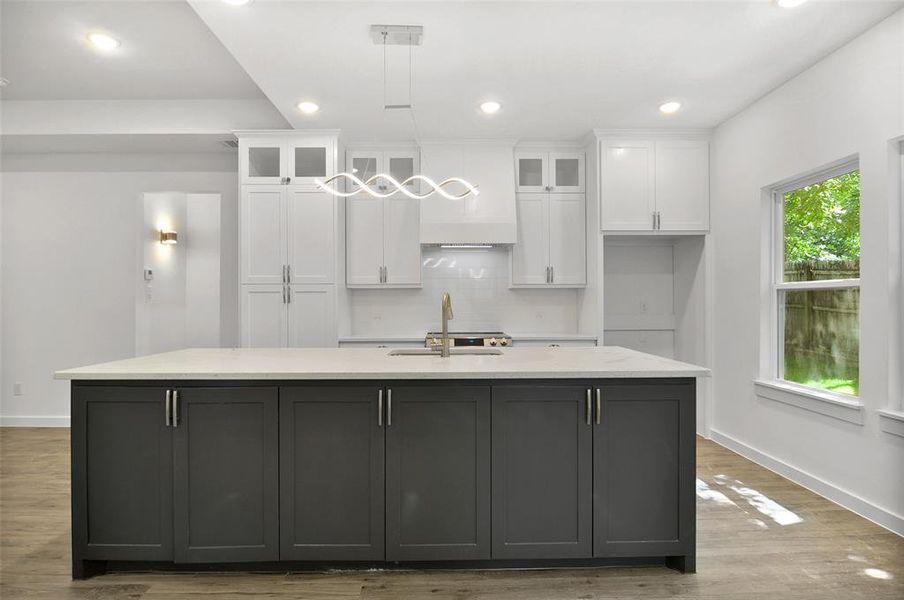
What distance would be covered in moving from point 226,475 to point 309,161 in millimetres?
3009

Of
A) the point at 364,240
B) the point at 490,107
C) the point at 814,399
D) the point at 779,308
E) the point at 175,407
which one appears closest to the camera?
the point at 175,407

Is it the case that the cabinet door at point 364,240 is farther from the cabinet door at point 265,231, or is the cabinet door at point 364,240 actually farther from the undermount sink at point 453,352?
the undermount sink at point 453,352

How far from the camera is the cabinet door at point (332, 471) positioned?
2.26m

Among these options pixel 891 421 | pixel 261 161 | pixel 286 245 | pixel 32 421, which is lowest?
pixel 32 421

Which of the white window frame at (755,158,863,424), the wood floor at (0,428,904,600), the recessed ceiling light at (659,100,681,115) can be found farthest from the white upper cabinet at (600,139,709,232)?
the wood floor at (0,428,904,600)

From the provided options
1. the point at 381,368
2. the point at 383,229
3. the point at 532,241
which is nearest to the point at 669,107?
the point at 532,241

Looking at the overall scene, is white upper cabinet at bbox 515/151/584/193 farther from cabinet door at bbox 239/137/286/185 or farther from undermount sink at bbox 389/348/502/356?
undermount sink at bbox 389/348/502/356

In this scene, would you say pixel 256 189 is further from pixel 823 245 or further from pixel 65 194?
pixel 823 245

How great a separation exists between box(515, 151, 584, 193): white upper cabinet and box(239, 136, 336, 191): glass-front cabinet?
172 centimetres

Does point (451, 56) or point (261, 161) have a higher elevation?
point (451, 56)

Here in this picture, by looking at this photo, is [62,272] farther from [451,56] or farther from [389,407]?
[389,407]

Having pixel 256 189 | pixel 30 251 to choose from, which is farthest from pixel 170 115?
pixel 30 251

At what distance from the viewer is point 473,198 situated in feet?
15.6

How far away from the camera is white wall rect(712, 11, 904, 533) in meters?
2.79
